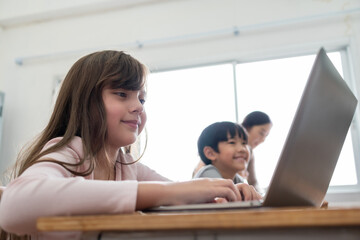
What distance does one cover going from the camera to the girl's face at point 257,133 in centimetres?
238

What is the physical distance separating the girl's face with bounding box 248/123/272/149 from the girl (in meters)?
1.39

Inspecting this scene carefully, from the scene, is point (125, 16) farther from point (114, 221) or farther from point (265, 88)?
point (114, 221)

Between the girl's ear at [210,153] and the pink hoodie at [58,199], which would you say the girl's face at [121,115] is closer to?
the pink hoodie at [58,199]

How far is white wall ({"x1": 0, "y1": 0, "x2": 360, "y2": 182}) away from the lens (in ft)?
8.51

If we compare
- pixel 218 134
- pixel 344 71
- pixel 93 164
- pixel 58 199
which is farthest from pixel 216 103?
pixel 58 199

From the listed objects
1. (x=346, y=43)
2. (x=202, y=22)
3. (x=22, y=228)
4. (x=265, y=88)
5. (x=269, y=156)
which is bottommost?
(x=22, y=228)

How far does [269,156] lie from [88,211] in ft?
7.27

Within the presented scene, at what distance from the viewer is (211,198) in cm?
55

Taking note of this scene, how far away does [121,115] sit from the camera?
2.88ft

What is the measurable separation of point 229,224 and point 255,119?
2148 millimetres

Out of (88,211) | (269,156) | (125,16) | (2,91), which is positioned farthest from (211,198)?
(2,91)

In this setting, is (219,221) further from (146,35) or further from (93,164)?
(146,35)

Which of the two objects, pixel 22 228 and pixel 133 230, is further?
pixel 22 228

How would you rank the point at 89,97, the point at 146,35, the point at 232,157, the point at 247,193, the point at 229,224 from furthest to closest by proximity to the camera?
1. the point at 146,35
2. the point at 232,157
3. the point at 89,97
4. the point at 247,193
5. the point at 229,224
